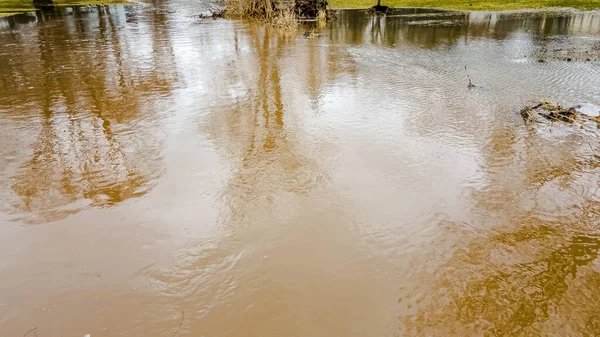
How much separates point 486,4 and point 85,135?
25219 mm

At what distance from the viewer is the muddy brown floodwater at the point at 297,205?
11.0ft

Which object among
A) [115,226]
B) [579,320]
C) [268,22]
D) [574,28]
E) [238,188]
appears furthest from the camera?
[268,22]

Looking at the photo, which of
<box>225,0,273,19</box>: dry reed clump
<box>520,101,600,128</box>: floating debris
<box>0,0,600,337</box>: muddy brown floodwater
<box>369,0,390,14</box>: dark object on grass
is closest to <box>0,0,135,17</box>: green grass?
<box>225,0,273,19</box>: dry reed clump

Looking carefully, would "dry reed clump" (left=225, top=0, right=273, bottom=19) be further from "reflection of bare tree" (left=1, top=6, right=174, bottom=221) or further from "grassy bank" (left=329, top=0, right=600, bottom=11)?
"reflection of bare tree" (left=1, top=6, right=174, bottom=221)

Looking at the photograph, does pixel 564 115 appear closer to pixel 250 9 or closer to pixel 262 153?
pixel 262 153

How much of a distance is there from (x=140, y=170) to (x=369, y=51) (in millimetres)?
10194

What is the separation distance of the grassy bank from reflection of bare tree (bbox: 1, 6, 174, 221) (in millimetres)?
19318

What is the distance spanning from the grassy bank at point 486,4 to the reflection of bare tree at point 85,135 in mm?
19318

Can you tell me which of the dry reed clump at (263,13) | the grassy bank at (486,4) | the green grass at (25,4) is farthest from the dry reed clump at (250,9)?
the green grass at (25,4)

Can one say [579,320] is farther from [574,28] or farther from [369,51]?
[574,28]

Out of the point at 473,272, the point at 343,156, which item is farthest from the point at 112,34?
the point at 473,272

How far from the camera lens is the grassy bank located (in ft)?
73.5

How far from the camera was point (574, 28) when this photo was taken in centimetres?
1655

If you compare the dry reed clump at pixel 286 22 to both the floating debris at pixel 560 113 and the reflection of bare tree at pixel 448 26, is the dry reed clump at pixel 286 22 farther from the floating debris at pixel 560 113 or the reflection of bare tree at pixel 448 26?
the floating debris at pixel 560 113
